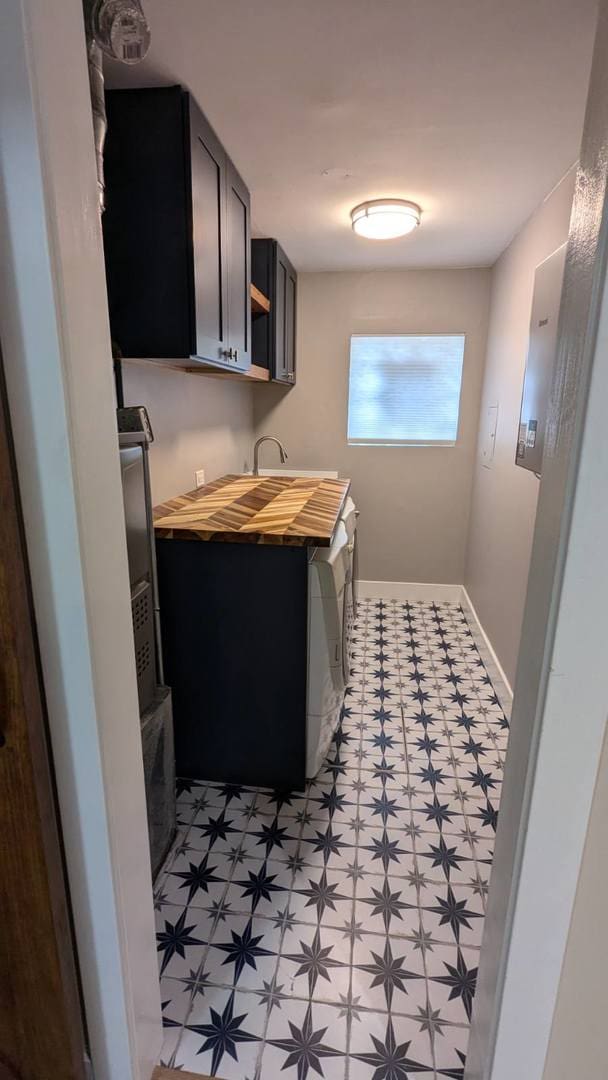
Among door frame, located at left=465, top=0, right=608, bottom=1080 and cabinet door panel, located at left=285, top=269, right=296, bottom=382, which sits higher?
cabinet door panel, located at left=285, top=269, right=296, bottom=382

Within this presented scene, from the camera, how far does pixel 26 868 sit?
0.85 m

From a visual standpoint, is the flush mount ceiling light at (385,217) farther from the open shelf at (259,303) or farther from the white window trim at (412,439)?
the white window trim at (412,439)

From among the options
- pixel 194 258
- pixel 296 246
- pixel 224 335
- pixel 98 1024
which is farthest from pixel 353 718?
pixel 296 246

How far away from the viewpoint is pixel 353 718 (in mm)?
2479

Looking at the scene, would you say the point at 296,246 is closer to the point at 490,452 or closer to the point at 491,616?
the point at 490,452

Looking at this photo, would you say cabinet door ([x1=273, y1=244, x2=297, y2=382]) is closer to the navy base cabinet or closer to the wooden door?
the navy base cabinet

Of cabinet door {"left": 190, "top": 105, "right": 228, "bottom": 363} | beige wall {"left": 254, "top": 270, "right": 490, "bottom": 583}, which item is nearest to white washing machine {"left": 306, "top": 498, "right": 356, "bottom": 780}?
cabinet door {"left": 190, "top": 105, "right": 228, "bottom": 363}

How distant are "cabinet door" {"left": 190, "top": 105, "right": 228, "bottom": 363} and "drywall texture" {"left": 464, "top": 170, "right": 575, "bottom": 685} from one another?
4.44 ft

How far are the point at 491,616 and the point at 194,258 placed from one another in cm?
243

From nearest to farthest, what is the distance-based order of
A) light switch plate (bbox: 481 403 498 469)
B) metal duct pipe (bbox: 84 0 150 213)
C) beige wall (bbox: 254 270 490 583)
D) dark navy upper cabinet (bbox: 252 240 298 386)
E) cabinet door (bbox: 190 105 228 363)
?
metal duct pipe (bbox: 84 0 150 213), cabinet door (bbox: 190 105 228 363), dark navy upper cabinet (bbox: 252 240 298 386), light switch plate (bbox: 481 403 498 469), beige wall (bbox: 254 270 490 583)

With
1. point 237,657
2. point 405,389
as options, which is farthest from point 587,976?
point 405,389

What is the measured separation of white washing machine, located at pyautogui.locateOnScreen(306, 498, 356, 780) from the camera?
5.98 feet

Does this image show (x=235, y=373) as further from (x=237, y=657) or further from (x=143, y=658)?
(x=143, y=658)

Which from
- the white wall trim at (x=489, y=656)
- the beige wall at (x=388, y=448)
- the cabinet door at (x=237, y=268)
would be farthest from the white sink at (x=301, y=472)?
the cabinet door at (x=237, y=268)
